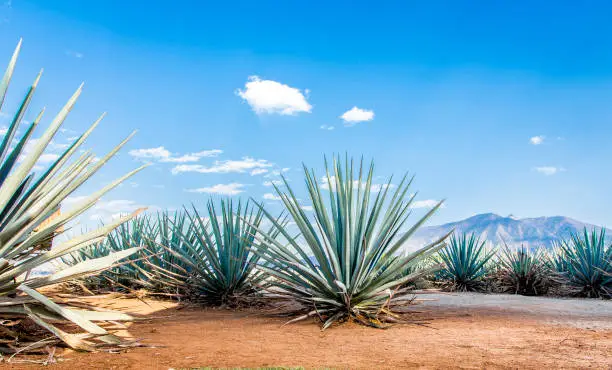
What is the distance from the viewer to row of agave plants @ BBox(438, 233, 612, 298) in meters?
11.1

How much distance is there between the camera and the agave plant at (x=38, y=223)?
3568mm

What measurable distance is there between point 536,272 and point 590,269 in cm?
111

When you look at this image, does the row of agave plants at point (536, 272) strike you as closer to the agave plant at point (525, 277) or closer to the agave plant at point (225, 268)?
the agave plant at point (525, 277)

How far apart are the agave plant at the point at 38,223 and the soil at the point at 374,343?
304 mm

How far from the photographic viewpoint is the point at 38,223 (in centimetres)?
A: 379

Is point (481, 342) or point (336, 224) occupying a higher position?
point (336, 224)

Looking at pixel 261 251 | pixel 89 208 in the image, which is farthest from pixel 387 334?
pixel 89 208

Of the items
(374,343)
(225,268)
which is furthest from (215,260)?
(374,343)

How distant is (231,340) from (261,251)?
183 centimetres

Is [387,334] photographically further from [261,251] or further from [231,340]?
[261,251]

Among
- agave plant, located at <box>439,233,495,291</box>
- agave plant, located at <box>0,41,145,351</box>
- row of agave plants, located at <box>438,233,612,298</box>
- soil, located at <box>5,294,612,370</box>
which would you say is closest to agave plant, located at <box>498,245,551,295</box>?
row of agave plants, located at <box>438,233,612,298</box>

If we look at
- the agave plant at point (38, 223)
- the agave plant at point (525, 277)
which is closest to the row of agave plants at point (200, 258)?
the agave plant at point (38, 223)

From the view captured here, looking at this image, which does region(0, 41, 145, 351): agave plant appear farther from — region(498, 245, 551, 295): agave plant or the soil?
region(498, 245, 551, 295): agave plant

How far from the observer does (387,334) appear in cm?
471
